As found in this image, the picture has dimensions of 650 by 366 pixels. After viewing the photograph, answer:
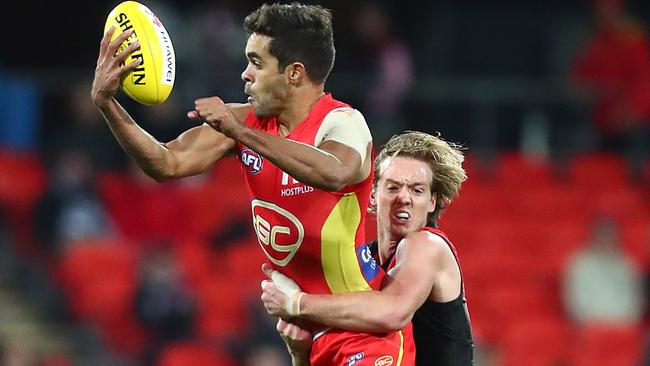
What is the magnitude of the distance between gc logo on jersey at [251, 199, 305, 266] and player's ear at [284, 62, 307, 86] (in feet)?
1.58

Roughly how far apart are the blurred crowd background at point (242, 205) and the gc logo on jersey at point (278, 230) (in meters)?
4.41

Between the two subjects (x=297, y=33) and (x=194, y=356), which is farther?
(x=194, y=356)

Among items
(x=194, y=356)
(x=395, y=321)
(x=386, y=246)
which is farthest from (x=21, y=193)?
(x=395, y=321)

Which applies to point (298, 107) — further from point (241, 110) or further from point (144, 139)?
point (144, 139)

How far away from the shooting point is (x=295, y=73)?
16.0ft

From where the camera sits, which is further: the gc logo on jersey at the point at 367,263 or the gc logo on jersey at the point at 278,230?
the gc logo on jersey at the point at 367,263

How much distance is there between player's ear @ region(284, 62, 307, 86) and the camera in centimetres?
486

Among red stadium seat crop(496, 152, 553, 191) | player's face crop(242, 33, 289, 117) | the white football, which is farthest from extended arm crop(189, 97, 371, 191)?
red stadium seat crop(496, 152, 553, 191)

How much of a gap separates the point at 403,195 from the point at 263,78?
2.65 feet

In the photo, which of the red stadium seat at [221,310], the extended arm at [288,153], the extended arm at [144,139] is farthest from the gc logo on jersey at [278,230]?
the red stadium seat at [221,310]

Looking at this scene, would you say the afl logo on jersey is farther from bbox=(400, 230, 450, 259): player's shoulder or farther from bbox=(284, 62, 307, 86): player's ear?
bbox=(400, 230, 450, 259): player's shoulder

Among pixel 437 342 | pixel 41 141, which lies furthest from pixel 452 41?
pixel 437 342

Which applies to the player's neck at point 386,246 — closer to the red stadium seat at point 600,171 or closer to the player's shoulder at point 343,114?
the player's shoulder at point 343,114

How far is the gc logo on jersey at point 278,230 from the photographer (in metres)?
4.92
